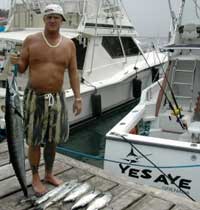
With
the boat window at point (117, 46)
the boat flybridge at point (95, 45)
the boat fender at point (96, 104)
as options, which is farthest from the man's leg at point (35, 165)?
the boat window at point (117, 46)

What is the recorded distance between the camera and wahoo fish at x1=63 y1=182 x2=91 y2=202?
340cm

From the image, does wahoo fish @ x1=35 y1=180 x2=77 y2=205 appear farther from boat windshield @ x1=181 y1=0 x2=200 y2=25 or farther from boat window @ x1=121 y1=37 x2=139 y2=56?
boat window @ x1=121 y1=37 x2=139 y2=56

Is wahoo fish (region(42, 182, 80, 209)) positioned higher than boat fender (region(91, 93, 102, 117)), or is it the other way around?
wahoo fish (region(42, 182, 80, 209))

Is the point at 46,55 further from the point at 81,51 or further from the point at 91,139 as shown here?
the point at 81,51

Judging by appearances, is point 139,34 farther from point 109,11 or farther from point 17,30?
point 17,30

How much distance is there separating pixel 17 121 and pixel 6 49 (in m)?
6.35

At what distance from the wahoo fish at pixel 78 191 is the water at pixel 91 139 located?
138 inches

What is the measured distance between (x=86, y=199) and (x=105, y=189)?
367mm

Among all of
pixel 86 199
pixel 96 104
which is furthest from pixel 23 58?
pixel 96 104

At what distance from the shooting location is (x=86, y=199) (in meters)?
3.37

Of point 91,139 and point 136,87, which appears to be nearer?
point 91,139

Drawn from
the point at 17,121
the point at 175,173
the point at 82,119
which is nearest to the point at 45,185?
the point at 17,121

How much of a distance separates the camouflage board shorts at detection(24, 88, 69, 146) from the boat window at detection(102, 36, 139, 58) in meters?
6.81

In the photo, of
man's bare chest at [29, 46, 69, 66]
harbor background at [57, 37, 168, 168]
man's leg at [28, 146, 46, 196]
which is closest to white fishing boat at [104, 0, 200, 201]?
harbor background at [57, 37, 168, 168]
